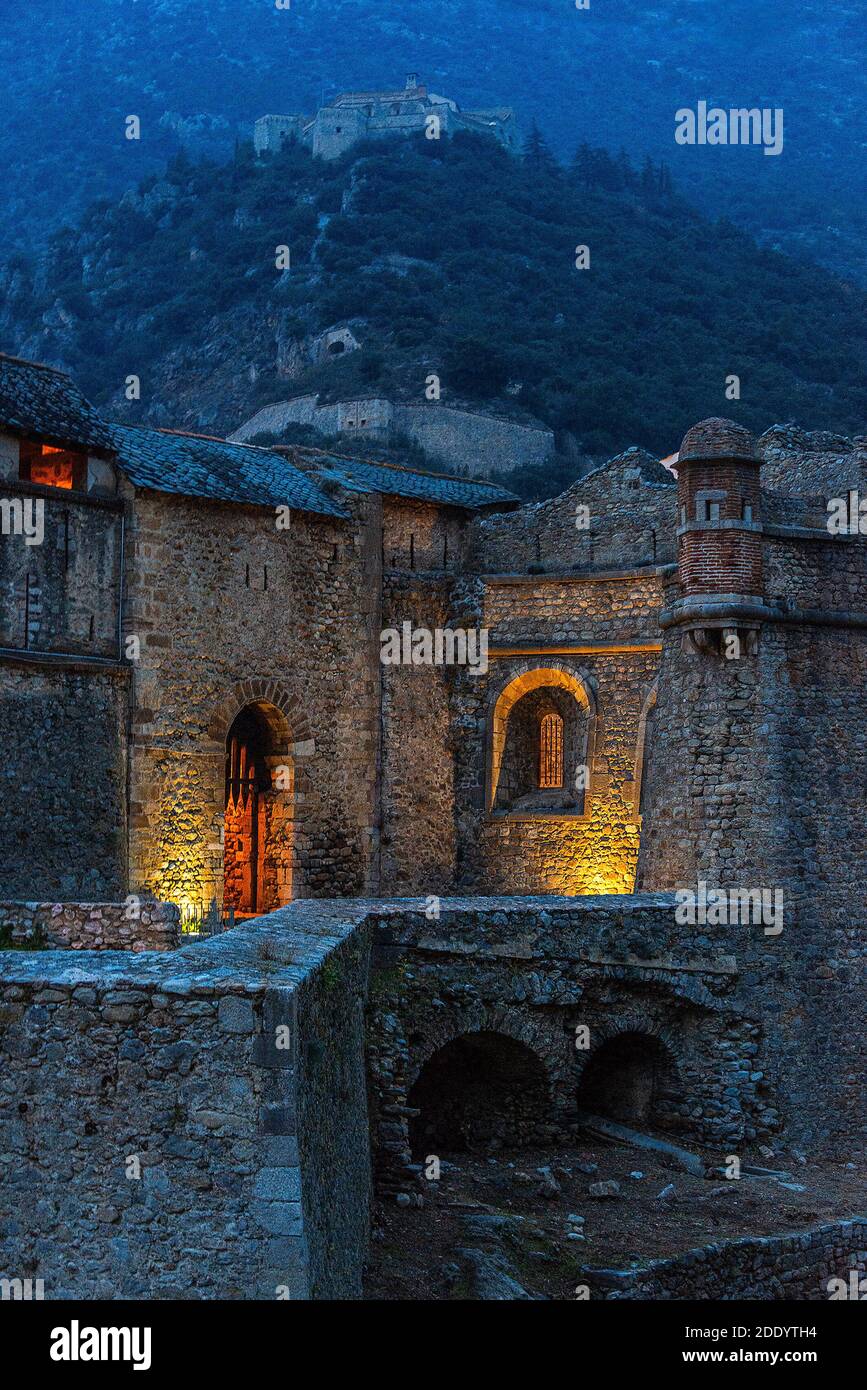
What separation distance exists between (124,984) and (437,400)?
54.5 metres

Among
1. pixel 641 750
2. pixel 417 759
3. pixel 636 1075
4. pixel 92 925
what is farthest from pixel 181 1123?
pixel 417 759

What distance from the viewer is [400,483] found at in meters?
30.4

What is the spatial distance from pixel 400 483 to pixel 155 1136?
22.1 meters

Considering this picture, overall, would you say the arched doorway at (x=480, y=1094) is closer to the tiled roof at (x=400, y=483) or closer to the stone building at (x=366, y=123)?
the tiled roof at (x=400, y=483)

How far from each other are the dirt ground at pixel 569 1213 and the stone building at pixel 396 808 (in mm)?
751

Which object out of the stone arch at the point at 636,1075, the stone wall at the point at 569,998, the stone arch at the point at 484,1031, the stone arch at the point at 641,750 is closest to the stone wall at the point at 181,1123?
the stone arch at the point at 484,1031

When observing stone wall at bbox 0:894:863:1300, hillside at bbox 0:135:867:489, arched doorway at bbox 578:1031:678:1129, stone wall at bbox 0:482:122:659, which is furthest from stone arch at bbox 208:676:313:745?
hillside at bbox 0:135:867:489

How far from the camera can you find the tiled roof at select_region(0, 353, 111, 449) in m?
23.9

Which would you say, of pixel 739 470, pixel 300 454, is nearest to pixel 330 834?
pixel 300 454

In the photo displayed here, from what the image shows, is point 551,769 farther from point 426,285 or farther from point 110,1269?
point 426,285

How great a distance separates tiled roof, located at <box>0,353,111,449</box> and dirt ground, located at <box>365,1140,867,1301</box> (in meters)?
12.3

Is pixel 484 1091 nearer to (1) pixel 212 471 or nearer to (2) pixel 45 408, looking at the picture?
(1) pixel 212 471

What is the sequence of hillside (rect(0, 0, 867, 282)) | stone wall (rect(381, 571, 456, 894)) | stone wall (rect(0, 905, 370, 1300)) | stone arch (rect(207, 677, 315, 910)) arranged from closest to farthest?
stone wall (rect(0, 905, 370, 1300)) < stone arch (rect(207, 677, 315, 910)) < stone wall (rect(381, 571, 456, 894)) < hillside (rect(0, 0, 867, 282))

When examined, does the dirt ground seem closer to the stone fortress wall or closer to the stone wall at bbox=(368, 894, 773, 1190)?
the stone wall at bbox=(368, 894, 773, 1190)
